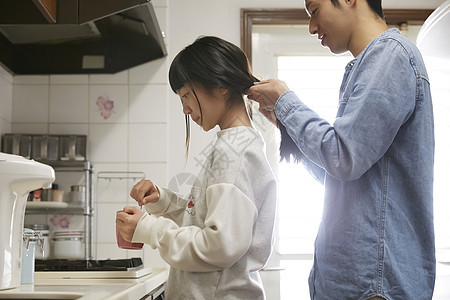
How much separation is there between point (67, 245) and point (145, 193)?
108 centimetres

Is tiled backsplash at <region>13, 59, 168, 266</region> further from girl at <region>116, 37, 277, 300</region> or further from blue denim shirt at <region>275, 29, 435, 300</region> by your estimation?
blue denim shirt at <region>275, 29, 435, 300</region>

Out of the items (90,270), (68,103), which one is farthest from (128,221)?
(68,103)

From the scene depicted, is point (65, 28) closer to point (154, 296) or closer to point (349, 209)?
point (154, 296)

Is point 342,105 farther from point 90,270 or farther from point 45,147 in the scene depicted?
point 45,147

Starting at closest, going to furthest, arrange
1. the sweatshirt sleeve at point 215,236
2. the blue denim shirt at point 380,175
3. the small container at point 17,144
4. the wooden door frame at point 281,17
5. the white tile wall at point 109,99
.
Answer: the blue denim shirt at point 380,175, the sweatshirt sleeve at point 215,236, the small container at point 17,144, the white tile wall at point 109,99, the wooden door frame at point 281,17

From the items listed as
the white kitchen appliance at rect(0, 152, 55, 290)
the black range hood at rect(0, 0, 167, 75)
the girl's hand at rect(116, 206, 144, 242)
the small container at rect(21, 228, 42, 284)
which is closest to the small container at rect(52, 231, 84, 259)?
the black range hood at rect(0, 0, 167, 75)

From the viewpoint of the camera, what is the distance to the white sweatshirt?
98 cm

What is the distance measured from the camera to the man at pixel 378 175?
854 millimetres

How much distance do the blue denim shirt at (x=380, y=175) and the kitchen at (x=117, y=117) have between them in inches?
58.6

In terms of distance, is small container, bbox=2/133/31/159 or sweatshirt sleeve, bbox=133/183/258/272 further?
small container, bbox=2/133/31/159

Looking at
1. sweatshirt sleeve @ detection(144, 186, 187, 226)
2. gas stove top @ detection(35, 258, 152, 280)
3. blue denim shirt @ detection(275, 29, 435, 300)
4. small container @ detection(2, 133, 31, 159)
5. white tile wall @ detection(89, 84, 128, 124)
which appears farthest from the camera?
white tile wall @ detection(89, 84, 128, 124)

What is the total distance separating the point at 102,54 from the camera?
238cm

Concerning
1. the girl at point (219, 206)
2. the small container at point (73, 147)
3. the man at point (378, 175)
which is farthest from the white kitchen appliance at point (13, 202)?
the small container at point (73, 147)

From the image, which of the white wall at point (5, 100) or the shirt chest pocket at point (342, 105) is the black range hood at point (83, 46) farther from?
the shirt chest pocket at point (342, 105)
